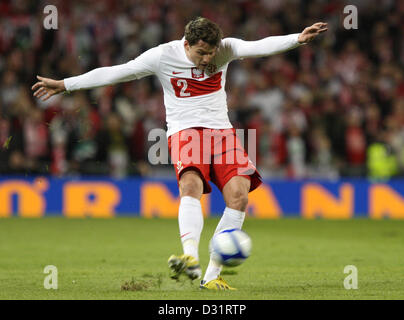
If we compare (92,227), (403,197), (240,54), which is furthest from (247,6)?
(240,54)

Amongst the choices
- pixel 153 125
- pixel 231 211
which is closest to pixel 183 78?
pixel 231 211

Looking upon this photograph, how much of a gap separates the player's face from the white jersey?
0.40 feet

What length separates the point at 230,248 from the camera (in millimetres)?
6164

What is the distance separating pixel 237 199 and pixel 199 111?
0.77 metres

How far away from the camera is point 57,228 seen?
12695 mm

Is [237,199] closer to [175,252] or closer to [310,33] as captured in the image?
[310,33]

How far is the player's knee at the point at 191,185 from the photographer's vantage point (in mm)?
6293

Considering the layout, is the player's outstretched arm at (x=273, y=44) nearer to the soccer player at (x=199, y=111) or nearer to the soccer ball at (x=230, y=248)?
the soccer player at (x=199, y=111)

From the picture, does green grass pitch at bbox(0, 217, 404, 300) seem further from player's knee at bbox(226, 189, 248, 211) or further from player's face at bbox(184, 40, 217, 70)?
player's face at bbox(184, 40, 217, 70)

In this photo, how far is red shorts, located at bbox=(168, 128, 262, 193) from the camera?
6.40 meters

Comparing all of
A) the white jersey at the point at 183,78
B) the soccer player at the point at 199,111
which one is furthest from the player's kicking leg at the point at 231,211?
the white jersey at the point at 183,78

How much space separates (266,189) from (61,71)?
14.3 ft

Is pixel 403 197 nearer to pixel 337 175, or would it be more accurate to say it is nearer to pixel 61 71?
pixel 337 175

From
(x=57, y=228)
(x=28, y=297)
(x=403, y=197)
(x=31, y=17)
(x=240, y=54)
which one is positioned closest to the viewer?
(x=28, y=297)
